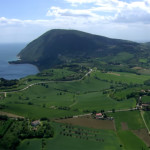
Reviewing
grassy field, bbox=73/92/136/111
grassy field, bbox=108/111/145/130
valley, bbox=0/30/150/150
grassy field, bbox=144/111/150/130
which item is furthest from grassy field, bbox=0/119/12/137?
grassy field, bbox=144/111/150/130

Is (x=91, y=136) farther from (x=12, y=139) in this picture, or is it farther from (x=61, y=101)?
(x=61, y=101)

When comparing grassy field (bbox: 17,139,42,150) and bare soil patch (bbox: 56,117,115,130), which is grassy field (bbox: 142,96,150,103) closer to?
bare soil patch (bbox: 56,117,115,130)

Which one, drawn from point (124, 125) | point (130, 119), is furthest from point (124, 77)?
point (124, 125)

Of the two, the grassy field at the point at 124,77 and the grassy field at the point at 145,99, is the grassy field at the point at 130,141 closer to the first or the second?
the grassy field at the point at 145,99

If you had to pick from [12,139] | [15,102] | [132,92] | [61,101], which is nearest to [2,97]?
[15,102]

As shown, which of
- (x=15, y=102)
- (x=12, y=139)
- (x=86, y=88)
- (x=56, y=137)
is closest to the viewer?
(x=12, y=139)

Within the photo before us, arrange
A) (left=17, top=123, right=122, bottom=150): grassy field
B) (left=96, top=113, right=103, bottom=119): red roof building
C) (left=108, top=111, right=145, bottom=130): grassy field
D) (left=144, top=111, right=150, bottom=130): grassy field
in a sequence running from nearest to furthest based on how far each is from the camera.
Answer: (left=17, top=123, right=122, bottom=150): grassy field → (left=108, top=111, right=145, bottom=130): grassy field → (left=144, top=111, right=150, bottom=130): grassy field → (left=96, top=113, right=103, bottom=119): red roof building
